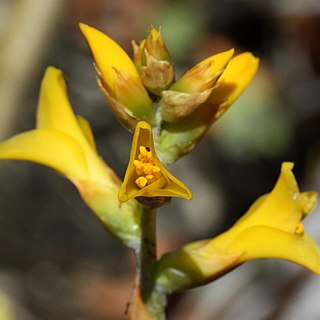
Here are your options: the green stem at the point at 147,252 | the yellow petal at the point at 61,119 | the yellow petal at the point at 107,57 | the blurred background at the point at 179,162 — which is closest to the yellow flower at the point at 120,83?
the yellow petal at the point at 107,57

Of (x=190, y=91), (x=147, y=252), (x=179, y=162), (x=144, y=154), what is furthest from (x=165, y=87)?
(x=179, y=162)

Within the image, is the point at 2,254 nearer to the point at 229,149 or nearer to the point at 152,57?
the point at 229,149

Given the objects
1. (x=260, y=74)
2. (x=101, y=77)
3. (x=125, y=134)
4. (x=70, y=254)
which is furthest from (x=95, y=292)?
(x=101, y=77)

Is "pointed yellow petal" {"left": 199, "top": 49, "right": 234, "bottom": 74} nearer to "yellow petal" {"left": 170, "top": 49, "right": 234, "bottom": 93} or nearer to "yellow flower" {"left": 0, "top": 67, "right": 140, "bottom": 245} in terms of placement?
"yellow petal" {"left": 170, "top": 49, "right": 234, "bottom": 93}

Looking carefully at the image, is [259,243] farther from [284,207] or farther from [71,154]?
[71,154]

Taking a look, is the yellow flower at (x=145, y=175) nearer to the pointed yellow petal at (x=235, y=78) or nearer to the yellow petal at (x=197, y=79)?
the yellow petal at (x=197, y=79)

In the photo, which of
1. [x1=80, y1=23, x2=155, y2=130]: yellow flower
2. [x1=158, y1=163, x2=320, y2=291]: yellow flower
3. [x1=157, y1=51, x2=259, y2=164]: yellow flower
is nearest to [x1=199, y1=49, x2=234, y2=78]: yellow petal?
[x1=157, y1=51, x2=259, y2=164]: yellow flower
